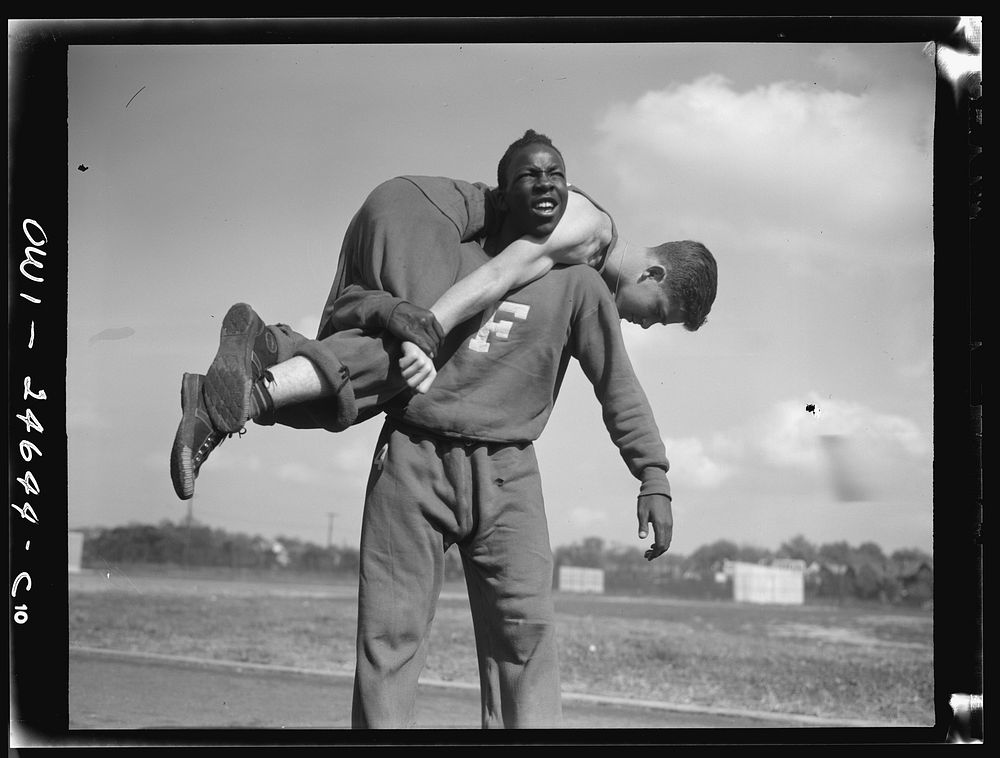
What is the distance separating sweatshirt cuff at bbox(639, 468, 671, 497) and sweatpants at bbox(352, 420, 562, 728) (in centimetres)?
40

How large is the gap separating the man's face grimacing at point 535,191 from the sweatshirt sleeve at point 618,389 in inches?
11.2

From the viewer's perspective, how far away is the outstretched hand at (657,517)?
4.45 metres

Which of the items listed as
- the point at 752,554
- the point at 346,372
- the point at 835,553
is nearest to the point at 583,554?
the point at 752,554

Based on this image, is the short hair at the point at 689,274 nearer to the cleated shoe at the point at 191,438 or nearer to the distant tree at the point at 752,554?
the distant tree at the point at 752,554

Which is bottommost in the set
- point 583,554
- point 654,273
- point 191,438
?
point 583,554

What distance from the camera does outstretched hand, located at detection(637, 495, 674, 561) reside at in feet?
14.6

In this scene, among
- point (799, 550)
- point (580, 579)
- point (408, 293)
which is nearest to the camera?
point (408, 293)

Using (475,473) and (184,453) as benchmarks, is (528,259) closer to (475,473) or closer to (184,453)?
(475,473)

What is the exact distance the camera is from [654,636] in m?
4.88

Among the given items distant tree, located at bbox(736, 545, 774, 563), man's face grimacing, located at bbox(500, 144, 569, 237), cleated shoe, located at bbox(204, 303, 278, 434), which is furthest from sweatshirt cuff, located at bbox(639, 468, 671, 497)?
cleated shoe, located at bbox(204, 303, 278, 434)

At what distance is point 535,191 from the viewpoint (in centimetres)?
434

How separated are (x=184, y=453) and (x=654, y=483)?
4.82ft

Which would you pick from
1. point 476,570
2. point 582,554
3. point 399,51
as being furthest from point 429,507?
point 399,51

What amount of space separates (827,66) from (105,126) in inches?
93.7
